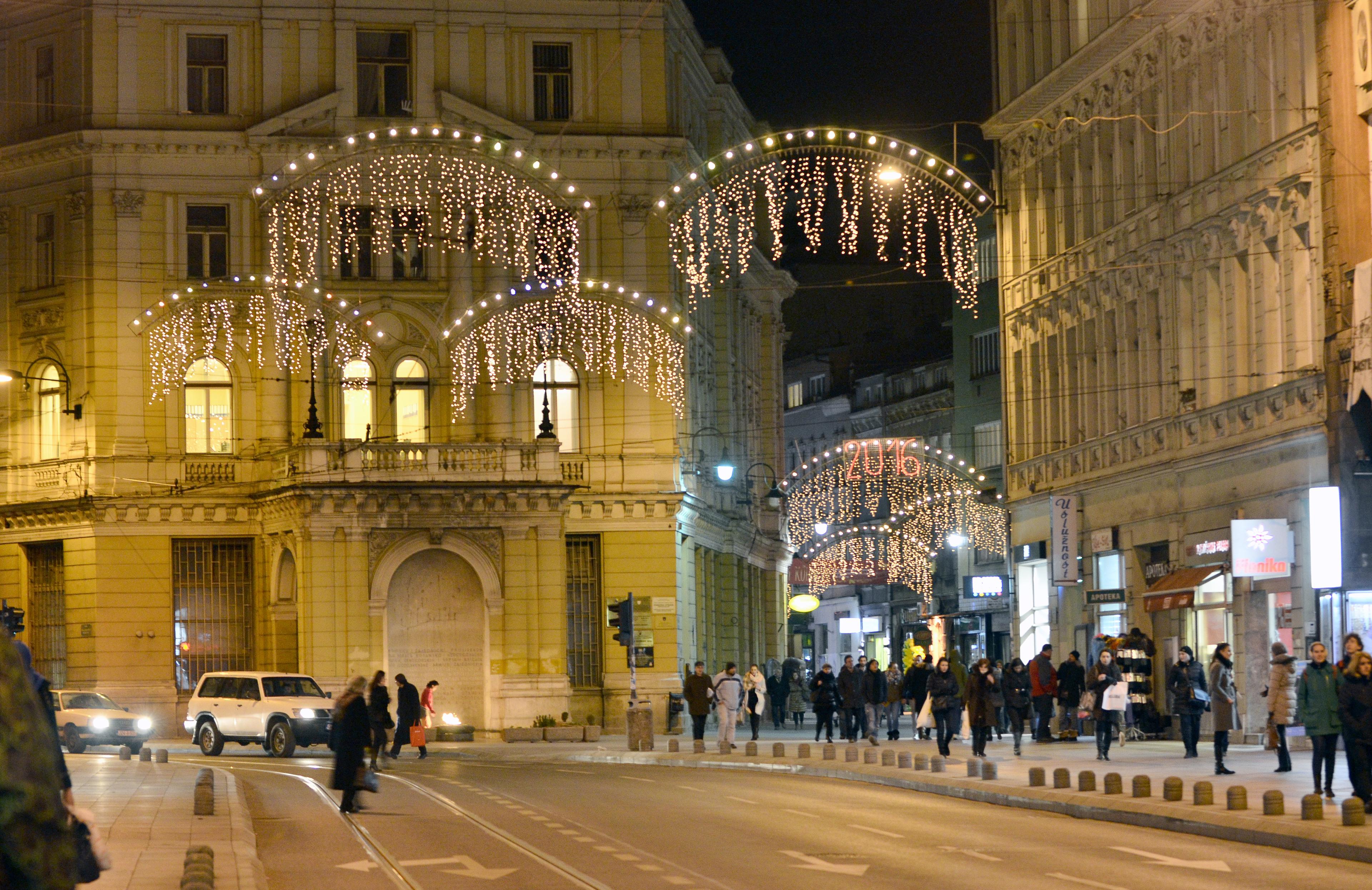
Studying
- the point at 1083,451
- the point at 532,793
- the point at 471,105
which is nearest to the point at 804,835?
the point at 532,793

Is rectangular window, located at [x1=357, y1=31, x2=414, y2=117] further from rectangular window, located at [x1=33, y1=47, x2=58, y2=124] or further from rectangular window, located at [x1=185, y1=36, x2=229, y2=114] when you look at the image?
rectangular window, located at [x1=33, y1=47, x2=58, y2=124]

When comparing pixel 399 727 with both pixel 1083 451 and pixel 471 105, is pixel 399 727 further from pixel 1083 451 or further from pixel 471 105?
pixel 471 105

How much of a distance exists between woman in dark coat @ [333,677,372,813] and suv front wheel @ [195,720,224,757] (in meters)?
20.5

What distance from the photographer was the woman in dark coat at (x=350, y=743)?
78.5ft

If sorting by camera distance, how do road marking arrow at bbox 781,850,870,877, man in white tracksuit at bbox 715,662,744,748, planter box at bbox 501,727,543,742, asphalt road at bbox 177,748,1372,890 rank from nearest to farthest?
asphalt road at bbox 177,748,1372,890
road marking arrow at bbox 781,850,870,877
man in white tracksuit at bbox 715,662,744,748
planter box at bbox 501,727,543,742

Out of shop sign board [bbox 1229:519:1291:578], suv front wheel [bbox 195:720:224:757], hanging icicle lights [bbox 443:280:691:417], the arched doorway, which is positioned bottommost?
suv front wheel [bbox 195:720:224:757]

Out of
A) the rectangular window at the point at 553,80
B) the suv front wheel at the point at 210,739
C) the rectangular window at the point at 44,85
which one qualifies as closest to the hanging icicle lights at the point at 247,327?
the rectangular window at the point at 44,85

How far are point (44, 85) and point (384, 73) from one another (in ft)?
30.5

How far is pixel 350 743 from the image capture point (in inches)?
949

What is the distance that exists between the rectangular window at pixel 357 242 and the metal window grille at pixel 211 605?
7.74m

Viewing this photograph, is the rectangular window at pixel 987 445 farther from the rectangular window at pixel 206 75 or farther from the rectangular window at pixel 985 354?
the rectangular window at pixel 206 75

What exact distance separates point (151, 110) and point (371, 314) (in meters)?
7.73

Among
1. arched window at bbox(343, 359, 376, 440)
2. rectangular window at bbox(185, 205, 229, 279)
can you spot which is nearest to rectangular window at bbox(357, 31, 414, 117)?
rectangular window at bbox(185, 205, 229, 279)

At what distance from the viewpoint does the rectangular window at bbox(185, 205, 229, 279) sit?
54.9 metres
